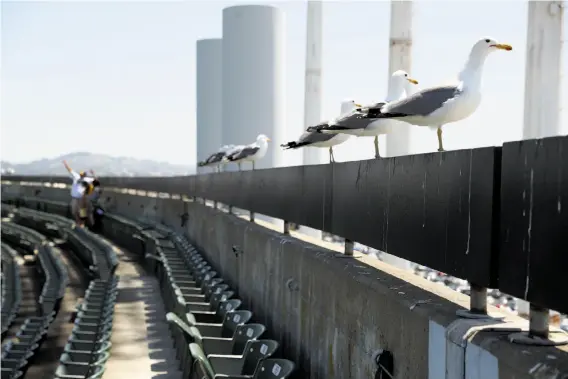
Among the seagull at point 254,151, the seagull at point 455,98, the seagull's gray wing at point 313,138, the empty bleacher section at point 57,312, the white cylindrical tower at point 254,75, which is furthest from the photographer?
the white cylindrical tower at point 254,75

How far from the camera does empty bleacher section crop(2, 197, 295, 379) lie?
10609mm

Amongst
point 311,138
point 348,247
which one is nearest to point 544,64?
point 311,138

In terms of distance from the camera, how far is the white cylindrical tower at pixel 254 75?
4297 centimetres

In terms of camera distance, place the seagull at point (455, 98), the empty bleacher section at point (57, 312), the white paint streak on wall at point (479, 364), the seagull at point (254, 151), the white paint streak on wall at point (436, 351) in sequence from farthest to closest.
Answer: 1. the seagull at point (254, 151)
2. the empty bleacher section at point (57, 312)
3. the seagull at point (455, 98)
4. the white paint streak on wall at point (436, 351)
5. the white paint streak on wall at point (479, 364)

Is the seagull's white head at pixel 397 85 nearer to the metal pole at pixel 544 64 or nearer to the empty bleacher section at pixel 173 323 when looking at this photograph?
the empty bleacher section at pixel 173 323

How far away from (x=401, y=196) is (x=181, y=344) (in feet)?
27.3

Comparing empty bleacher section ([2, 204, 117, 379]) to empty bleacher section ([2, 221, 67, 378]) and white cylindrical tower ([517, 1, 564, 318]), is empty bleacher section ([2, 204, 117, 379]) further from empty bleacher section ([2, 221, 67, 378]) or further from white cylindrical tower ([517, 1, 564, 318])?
white cylindrical tower ([517, 1, 564, 318])

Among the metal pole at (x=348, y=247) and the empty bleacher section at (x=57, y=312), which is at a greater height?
the metal pole at (x=348, y=247)

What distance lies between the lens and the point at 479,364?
5.01 meters

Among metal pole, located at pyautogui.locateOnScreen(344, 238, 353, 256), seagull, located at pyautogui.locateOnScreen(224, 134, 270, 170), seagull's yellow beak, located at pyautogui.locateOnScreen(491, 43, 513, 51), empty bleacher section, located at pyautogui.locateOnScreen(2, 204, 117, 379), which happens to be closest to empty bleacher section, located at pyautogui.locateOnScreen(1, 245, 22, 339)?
empty bleacher section, located at pyautogui.locateOnScreen(2, 204, 117, 379)

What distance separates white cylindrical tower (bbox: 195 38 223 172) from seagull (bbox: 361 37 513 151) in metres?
51.2

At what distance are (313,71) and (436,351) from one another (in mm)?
30143

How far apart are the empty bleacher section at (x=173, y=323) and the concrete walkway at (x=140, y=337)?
26 mm

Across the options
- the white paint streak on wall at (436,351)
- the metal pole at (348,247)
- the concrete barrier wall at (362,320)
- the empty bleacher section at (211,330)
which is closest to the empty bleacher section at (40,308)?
the empty bleacher section at (211,330)
